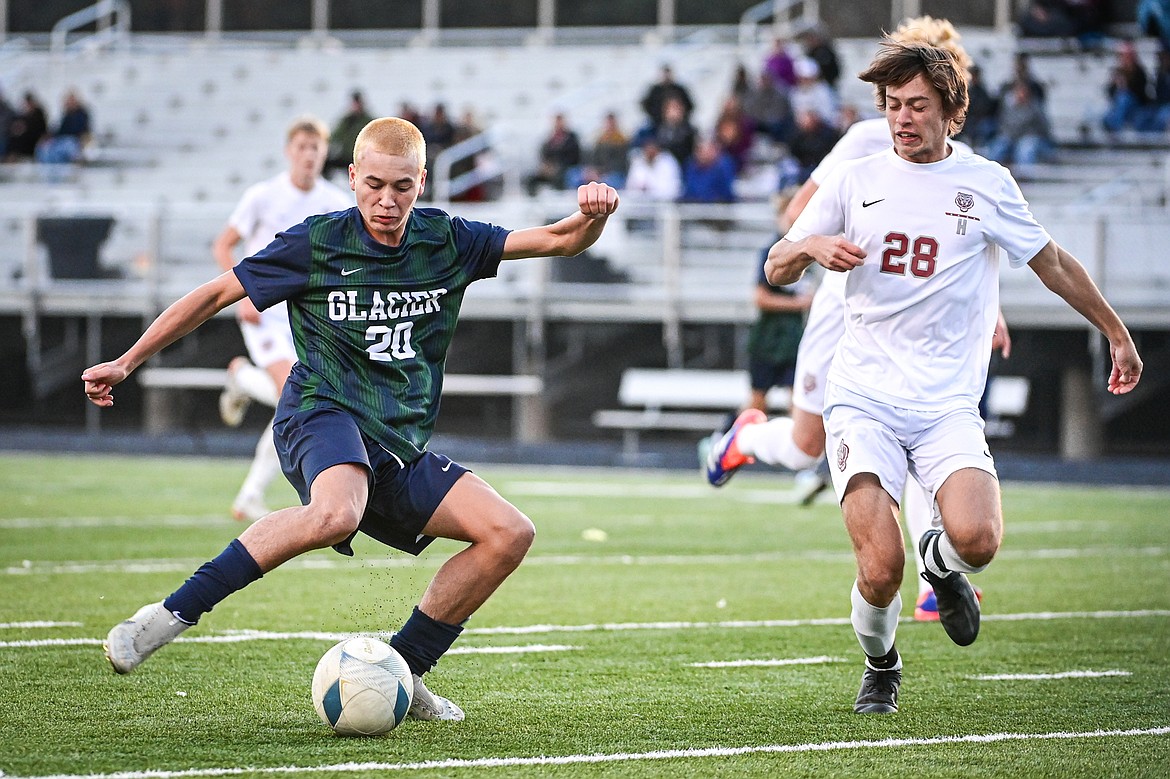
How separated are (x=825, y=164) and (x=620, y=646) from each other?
2390 mm

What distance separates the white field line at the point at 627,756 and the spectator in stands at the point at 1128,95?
671 inches

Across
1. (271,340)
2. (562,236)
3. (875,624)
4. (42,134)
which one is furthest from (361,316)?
(42,134)

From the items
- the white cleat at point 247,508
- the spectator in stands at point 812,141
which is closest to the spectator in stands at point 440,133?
the spectator in stands at point 812,141

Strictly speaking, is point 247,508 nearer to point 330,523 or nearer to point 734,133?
point 330,523

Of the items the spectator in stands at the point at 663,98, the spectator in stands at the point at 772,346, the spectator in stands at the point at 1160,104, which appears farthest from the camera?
the spectator in stands at the point at 663,98

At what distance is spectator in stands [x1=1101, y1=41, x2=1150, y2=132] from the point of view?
→ 827 inches

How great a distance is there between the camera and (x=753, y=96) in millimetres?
21828

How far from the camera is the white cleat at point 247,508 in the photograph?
1166cm

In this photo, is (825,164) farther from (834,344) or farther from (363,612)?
(363,612)

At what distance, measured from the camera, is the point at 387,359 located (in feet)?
17.5

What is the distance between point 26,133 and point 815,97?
39.4ft

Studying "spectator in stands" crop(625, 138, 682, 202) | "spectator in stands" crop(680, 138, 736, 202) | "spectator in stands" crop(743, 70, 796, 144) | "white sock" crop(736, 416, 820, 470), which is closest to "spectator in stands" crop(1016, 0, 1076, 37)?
"spectator in stands" crop(743, 70, 796, 144)

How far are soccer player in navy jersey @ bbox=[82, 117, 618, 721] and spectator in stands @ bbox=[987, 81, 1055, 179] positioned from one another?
15694 millimetres

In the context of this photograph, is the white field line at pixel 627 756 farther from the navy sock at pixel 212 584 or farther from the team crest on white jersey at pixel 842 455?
the team crest on white jersey at pixel 842 455
